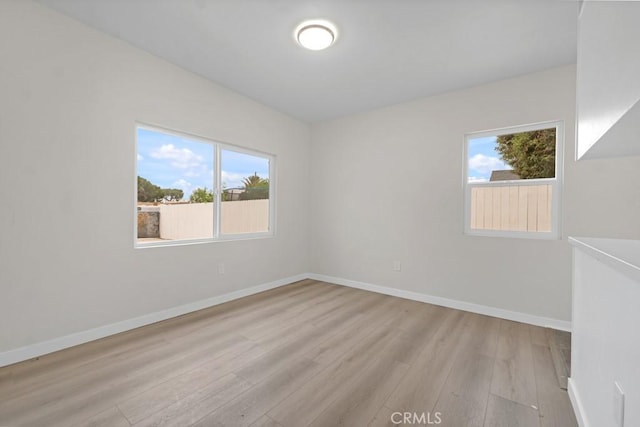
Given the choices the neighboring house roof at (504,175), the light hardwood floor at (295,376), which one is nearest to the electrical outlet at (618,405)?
the light hardwood floor at (295,376)

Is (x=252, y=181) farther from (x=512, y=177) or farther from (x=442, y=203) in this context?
(x=512, y=177)

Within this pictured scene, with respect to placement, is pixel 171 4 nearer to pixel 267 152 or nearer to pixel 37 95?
pixel 37 95

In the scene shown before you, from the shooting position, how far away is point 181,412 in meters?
1.45

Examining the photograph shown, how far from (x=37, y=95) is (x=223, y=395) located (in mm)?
2538

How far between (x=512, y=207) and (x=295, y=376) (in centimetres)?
282

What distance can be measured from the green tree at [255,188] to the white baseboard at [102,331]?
4.25ft

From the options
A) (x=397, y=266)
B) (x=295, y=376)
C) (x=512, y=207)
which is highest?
(x=512, y=207)

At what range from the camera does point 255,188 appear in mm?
3801

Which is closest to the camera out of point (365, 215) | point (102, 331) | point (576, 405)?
point (576, 405)

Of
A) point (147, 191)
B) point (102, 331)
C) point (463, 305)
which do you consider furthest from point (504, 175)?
point (102, 331)

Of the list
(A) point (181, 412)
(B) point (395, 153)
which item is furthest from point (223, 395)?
(B) point (395, 153)

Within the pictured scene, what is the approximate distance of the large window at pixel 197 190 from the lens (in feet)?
8.71

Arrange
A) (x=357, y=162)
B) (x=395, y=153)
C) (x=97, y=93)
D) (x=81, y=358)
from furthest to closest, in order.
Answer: (x=357, y=162) → (x=395, y=153) → (x=97, y=93) → (x=81, y=358)

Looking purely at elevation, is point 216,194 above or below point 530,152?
below
